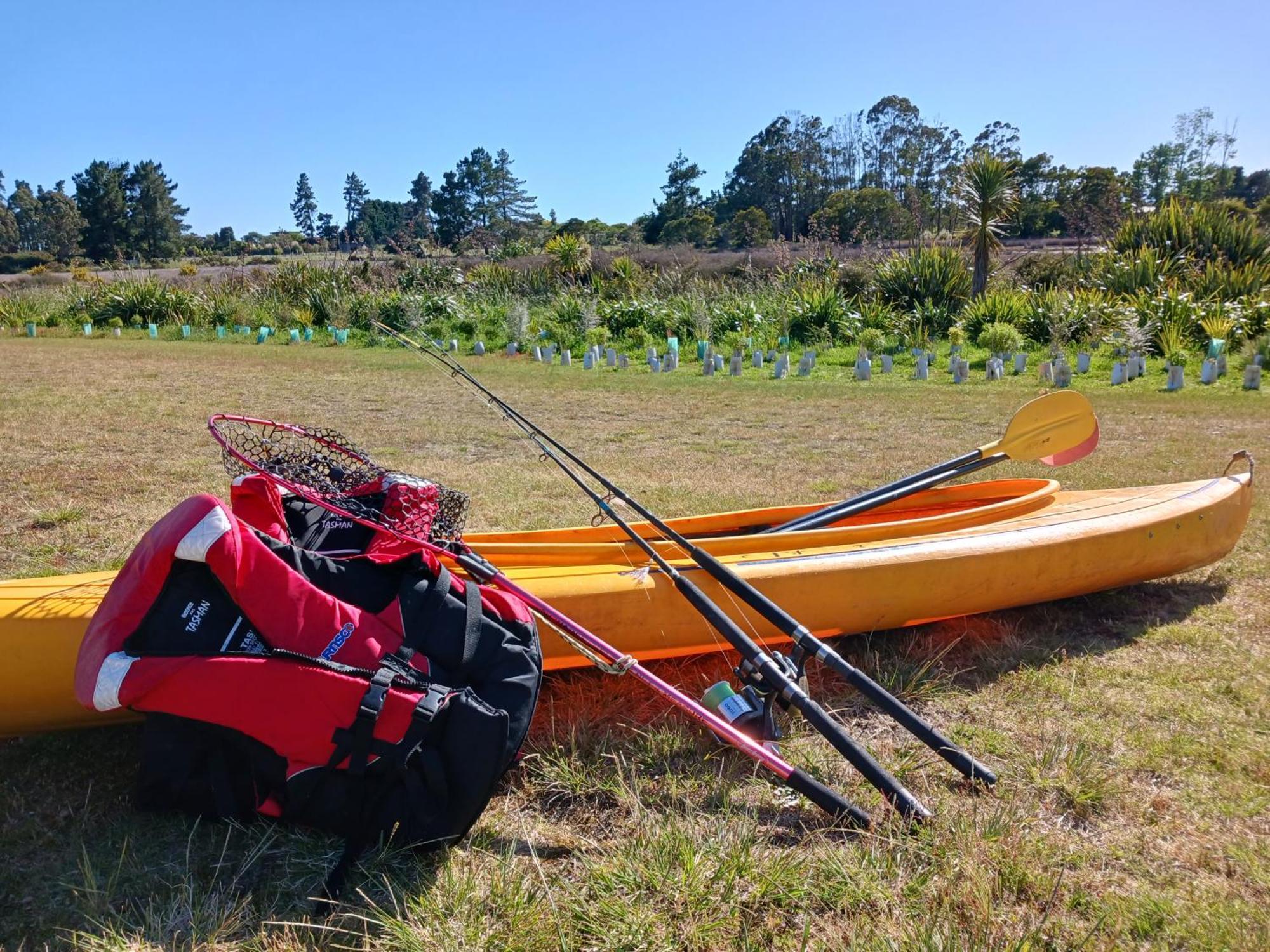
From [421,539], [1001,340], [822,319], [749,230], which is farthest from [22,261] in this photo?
[421,539]

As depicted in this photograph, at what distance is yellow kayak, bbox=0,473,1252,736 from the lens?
87.7 inches

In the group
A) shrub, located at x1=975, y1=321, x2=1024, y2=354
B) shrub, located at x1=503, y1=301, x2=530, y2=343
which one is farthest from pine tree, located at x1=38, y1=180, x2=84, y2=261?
shrub, located at x1=975, y1=321, x2=1024, y2=354

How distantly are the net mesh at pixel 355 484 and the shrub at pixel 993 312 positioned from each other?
12820 mm

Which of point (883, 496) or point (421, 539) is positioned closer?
point (421, 539)

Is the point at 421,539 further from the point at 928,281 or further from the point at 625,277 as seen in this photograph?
the point at 625,277

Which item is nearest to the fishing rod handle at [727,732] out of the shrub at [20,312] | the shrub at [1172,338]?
the shrub at [1172,338]

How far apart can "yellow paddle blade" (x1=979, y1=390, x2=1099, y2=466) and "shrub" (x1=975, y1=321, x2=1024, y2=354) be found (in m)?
9.47

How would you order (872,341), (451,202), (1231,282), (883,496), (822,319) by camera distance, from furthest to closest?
(451,202), (822,319), (872,341), (1231,282), (883,496)

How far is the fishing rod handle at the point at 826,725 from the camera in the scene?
2031 millimetres

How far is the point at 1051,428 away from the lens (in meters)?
3.61

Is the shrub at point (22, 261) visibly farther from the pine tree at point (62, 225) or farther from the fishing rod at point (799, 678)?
the fishing rod at point (799, 678)

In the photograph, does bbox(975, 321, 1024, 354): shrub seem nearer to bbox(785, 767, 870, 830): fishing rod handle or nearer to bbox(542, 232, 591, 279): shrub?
bbox(542, 232, 591, 279): shrub

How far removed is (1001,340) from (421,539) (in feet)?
39.1

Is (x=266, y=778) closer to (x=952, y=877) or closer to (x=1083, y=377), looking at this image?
(x=952, y=877)
